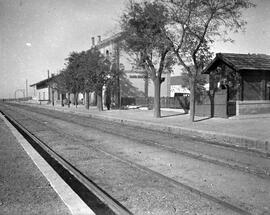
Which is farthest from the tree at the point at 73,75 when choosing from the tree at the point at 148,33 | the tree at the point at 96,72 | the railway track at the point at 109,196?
the railway track at the point at 109,196

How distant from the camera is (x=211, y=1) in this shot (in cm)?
1764

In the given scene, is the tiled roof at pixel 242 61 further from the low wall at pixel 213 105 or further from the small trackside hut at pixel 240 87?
the low wall at pixel 213 105

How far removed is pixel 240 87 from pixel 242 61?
7.61ft

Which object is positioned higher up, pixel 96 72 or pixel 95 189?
pixel 96 72

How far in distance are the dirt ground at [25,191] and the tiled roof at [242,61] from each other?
1819 centimetres

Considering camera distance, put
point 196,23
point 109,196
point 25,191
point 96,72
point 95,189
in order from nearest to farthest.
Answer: point 109,196
point 25,191
point 95,189
point 196,23
point 96,72

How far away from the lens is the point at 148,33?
20.9 m

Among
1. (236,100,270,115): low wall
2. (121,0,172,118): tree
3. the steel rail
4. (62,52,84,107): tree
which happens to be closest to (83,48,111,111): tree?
(62,52,84,107): tree

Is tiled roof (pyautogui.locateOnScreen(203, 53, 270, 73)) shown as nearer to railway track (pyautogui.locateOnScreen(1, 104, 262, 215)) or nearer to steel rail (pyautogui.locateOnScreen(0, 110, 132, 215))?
railway track (pyautogui.locateOnScreen(1, 104, 262, 215))

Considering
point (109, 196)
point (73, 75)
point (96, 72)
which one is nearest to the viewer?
point (109, 196)

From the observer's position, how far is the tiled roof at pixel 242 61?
22.2 m

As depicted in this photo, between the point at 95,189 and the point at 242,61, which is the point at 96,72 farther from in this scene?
the point at 95,189

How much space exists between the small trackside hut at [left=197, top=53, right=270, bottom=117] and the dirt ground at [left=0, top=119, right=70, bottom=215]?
53.1 ft

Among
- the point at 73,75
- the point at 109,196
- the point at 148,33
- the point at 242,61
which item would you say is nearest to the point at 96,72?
the point at 73,75
